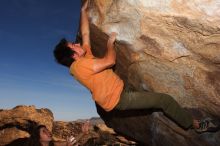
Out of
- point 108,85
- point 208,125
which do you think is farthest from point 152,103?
point 208,125

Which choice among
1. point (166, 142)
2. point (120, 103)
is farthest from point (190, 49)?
point (166, 142)

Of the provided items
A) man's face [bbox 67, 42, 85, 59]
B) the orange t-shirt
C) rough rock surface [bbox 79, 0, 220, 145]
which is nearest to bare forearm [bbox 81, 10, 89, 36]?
rough rock surface [bbox 79, 0, 220, 145]

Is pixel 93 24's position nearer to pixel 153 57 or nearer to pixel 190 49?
pixel 153 57

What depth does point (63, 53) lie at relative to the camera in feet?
20.8

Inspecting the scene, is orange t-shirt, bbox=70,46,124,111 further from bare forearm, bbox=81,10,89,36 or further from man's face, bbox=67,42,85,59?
bare forearm, bbox=81,10,89,36

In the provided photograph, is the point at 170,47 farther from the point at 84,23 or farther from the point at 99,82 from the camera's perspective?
the point at 84,23

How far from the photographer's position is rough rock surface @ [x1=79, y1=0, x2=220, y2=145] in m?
5.47

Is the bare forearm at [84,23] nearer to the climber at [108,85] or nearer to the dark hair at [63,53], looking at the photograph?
the climber at [108,85]

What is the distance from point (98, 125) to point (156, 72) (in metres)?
8.15

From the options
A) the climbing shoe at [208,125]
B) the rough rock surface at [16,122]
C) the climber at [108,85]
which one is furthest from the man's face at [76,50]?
the rough rock surface at [16,122]

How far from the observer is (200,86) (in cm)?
641

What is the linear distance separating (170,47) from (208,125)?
1.73 meters

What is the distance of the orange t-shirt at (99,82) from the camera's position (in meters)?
6.04

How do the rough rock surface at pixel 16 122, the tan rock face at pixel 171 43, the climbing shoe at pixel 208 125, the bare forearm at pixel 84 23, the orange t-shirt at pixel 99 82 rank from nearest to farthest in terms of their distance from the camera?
1. the tan rock face at pixel 171 43
2. the orange t-shirt at pixel 99 82
3. the climbing shoe at pixel 208 125
4. the bare forearm at pixel 84 23
5. the rough rock surface at pixel 16 122
